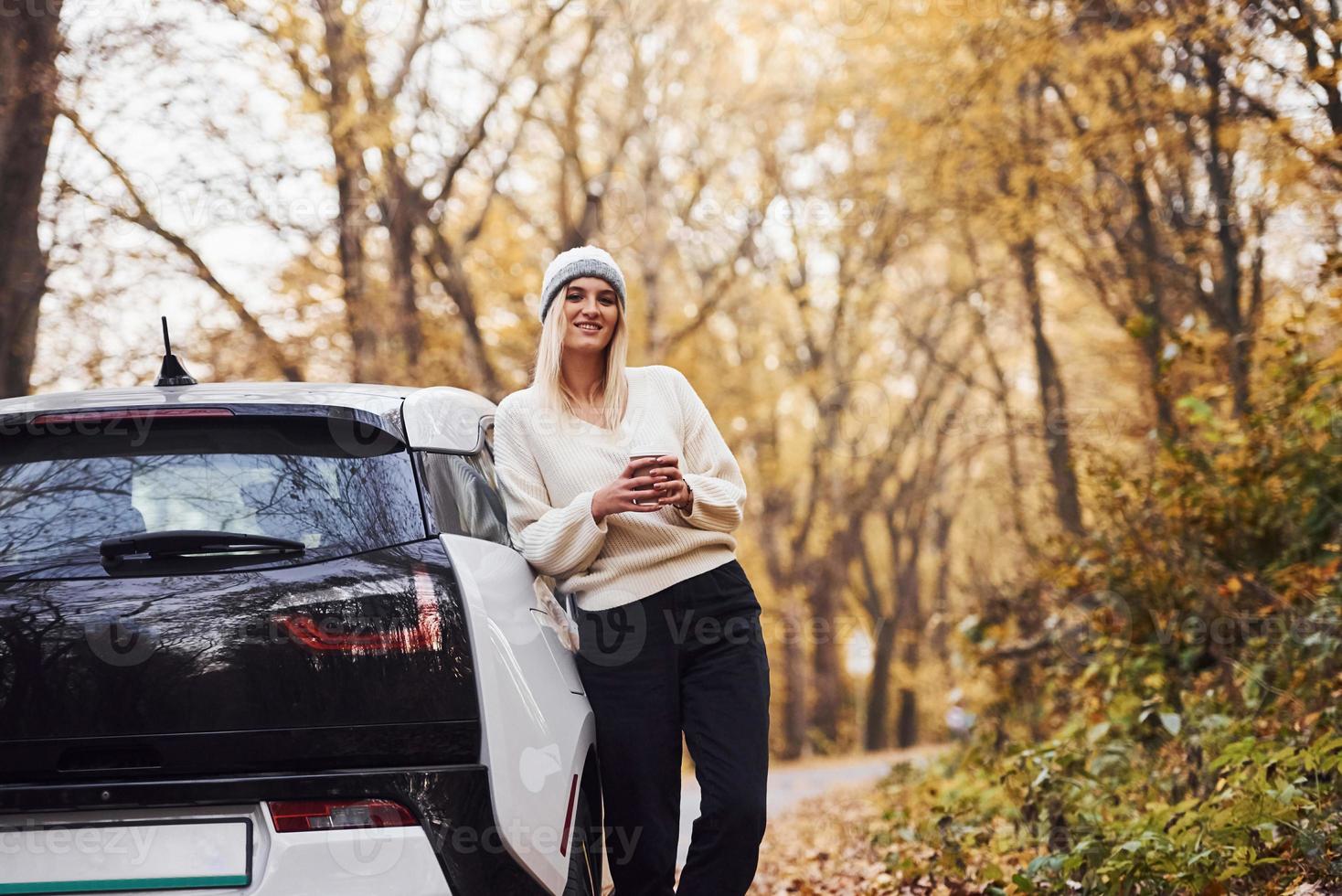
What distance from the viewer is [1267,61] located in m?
8.31

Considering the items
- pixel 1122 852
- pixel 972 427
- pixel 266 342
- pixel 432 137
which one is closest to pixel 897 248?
pixel 972 427

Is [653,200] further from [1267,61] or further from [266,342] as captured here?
[1267,61]

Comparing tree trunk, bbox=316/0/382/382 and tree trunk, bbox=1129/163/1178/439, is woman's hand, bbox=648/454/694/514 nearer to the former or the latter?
tree trunk, bbox=1129/163/1178/439

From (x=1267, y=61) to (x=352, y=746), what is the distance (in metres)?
7.76

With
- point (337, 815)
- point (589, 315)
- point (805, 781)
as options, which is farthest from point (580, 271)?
point (805, 781)

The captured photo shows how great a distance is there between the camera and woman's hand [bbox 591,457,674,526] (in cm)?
334

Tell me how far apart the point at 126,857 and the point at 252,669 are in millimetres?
432

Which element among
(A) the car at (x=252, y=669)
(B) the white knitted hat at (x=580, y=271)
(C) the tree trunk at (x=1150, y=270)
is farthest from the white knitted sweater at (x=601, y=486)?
(C) the tree trunk at (x=1150, y=270)

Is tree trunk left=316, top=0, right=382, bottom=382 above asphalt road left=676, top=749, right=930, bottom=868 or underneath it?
above

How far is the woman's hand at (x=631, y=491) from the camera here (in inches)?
131

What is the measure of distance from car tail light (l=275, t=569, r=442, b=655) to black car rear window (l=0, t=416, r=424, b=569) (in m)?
0.14

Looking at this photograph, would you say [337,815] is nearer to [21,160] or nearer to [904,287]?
[21,160]

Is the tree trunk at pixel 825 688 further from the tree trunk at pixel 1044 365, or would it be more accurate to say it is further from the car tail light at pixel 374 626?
the car tail light at pixel 374 626

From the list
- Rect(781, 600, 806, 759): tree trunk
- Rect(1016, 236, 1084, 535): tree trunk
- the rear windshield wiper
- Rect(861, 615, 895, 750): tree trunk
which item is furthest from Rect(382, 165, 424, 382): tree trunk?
Rect(861, 615, 895, 750): tree trunk
